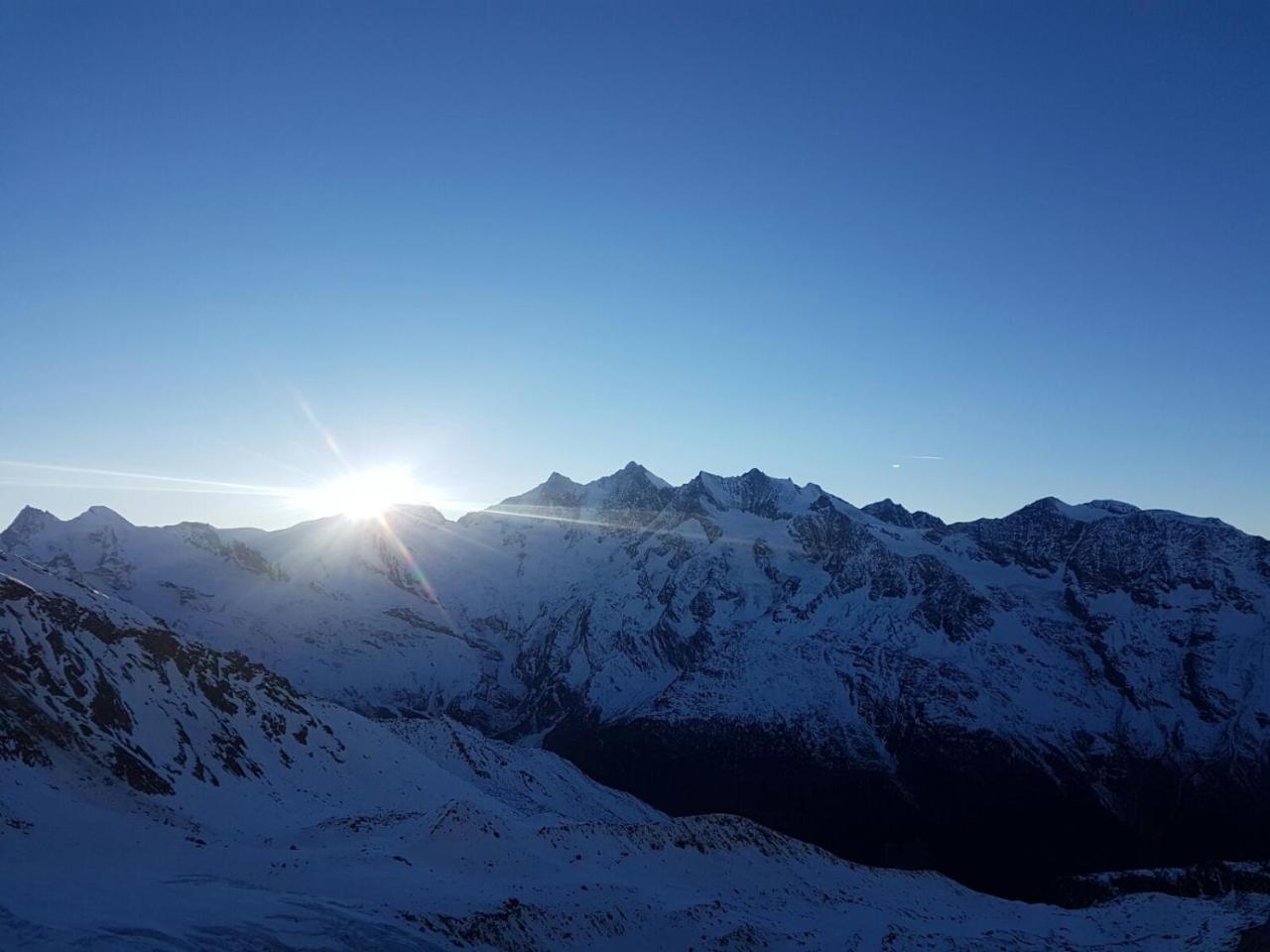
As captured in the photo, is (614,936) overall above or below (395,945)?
below

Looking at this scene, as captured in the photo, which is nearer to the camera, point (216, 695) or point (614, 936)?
Answer: point (614, 936)

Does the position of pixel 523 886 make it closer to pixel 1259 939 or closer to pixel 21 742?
pixel 21 742

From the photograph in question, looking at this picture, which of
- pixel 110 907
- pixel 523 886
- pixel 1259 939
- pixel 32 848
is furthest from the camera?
pixel 523 886

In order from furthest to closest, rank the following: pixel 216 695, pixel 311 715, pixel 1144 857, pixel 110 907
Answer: pixel 1144 857, pixel 311 715, pixel 216 695, pixel 110 907

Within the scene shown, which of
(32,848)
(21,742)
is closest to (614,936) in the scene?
(32,848)

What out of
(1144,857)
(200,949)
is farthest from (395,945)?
(1144,857)

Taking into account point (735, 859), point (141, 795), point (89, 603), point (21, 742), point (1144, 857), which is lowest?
point (1144, 857)

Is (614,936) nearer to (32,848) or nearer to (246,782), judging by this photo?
(32,848)
